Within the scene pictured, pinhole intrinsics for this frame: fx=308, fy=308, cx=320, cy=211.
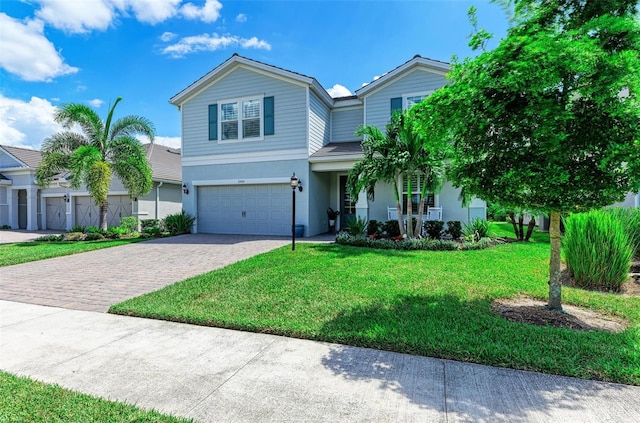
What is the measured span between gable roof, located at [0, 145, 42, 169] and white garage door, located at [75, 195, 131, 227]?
4533 millimetres

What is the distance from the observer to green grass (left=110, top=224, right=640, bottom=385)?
10.3ft

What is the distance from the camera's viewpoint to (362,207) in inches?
491

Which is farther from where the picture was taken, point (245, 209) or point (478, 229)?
point (245, 209)

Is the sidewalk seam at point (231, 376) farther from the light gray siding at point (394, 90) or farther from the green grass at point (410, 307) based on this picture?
the light gray siding at point (394, 90)

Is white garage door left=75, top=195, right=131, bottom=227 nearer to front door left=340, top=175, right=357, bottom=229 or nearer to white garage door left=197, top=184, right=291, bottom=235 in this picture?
white garage door left=197, top=184, right=291, bottom=235

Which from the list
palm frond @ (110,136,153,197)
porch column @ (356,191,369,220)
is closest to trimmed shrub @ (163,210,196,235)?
palm frond @ (110,136,153,197)

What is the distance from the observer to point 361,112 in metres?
14.4

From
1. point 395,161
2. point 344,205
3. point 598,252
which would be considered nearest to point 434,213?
point 395,161

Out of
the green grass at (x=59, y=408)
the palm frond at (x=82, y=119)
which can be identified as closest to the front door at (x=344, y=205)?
the palm frond at (x=82, y=119)

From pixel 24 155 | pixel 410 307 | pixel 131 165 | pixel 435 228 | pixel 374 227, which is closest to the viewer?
pixel 410 307

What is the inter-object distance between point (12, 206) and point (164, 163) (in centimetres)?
1131

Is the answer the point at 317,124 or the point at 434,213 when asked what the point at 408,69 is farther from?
the point at 434,213

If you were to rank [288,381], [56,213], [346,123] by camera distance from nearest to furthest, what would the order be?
1. [288,381]
2. [346,123]
3. [56,213]

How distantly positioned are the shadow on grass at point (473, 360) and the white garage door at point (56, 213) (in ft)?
74.6
